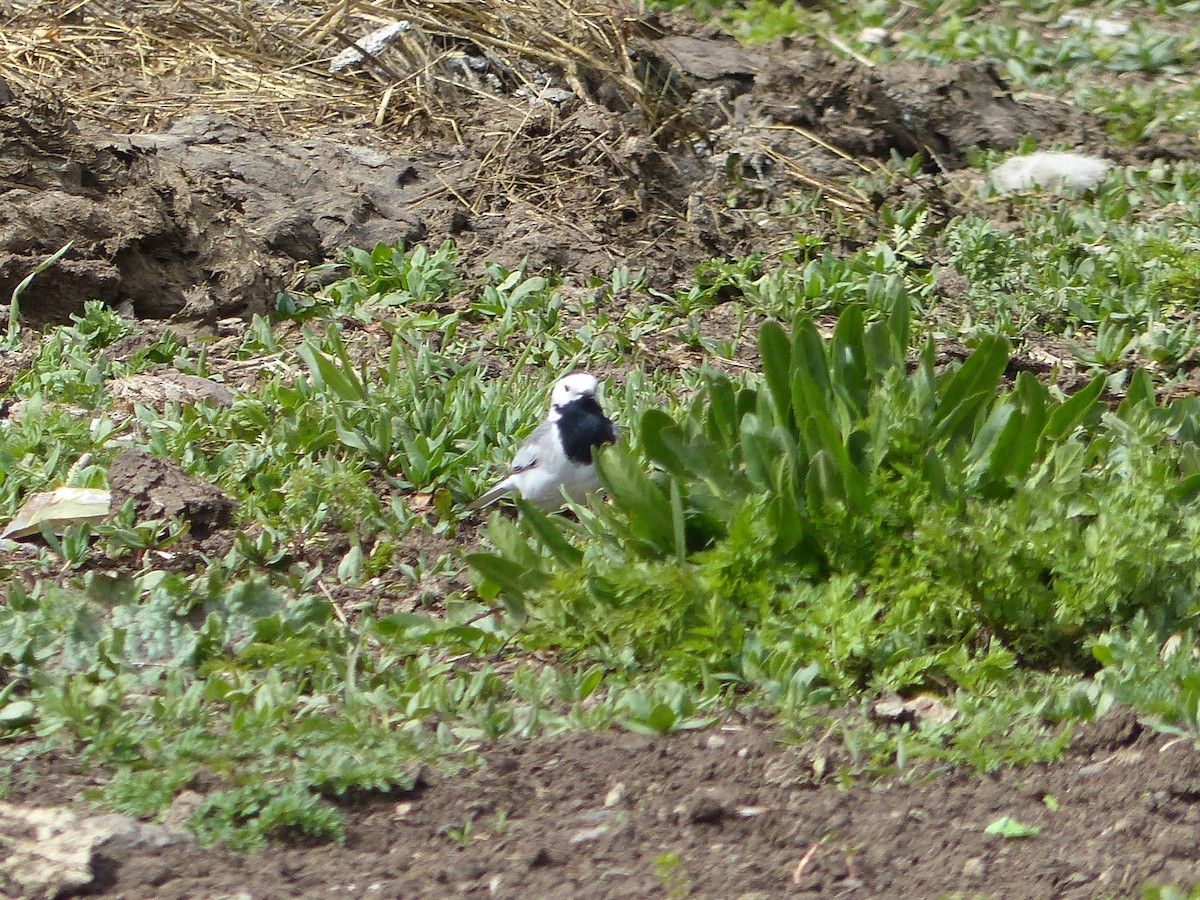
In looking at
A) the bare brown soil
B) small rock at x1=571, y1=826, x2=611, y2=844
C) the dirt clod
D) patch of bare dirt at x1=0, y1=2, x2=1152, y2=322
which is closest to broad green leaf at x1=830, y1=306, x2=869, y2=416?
the bare brown soil

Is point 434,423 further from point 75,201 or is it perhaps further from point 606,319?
point 75,201

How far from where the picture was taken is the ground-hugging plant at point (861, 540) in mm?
3611

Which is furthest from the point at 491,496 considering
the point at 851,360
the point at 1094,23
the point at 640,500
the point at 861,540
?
the point at 1094,23

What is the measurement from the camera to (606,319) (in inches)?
242

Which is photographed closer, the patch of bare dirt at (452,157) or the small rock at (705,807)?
the small rock at (705,807)

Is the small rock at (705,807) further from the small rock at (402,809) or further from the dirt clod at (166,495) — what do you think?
the dirt clod at (166,495)

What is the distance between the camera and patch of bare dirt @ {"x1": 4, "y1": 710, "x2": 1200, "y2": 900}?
2781 mm

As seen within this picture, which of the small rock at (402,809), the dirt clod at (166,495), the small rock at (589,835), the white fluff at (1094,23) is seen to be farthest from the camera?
the white fluff at (1094,23)

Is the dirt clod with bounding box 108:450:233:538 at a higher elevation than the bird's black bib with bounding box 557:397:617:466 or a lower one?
lower

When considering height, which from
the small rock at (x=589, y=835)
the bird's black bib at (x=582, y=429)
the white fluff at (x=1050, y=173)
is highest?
the white fluff at (x=1050, y=173)

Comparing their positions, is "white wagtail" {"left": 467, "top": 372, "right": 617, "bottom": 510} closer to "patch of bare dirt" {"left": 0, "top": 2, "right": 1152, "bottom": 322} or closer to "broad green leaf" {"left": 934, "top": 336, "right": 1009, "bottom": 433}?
"broad green leaf" {"left": 934, "top": 336, "right": 1009, "bottom": 433}

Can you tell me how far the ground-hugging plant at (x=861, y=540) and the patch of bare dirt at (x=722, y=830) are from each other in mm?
363

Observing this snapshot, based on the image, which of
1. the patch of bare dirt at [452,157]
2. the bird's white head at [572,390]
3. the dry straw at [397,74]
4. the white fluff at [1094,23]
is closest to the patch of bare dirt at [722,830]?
the bird's white head at [572,390]

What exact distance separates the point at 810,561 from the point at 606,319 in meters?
2.50
